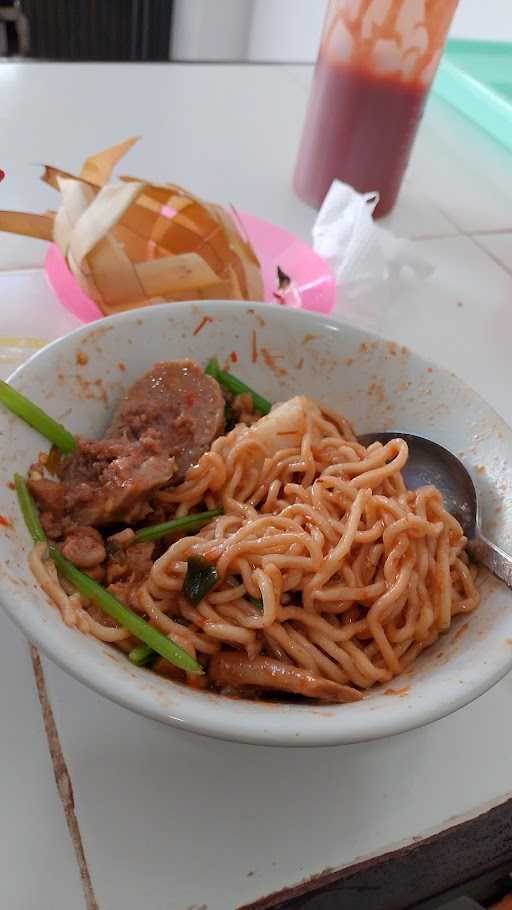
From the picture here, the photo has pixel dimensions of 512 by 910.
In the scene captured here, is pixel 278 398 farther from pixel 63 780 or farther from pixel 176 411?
pixel 63 780

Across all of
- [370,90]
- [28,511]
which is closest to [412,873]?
[28,511]

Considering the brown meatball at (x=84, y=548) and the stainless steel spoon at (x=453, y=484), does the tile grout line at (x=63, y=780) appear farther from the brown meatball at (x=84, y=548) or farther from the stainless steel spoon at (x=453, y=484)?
the stainless steel spoon at (x=453, y=484)

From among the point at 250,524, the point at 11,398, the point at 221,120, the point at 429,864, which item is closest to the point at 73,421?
the point at 11,398

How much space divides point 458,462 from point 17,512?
18.4 inches

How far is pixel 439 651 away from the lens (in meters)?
0.71

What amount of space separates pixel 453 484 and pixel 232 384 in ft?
0.93

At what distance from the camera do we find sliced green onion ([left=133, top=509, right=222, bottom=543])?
77cm

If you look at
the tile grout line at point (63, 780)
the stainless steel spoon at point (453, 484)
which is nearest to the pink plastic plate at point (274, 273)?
the stainless steel spoon at point (453, 484)

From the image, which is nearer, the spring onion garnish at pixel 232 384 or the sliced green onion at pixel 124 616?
the sliced green onion at pixel 124 616

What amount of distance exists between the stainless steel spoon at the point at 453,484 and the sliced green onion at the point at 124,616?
31 centimetres

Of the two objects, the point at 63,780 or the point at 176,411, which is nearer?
the point at 63,780

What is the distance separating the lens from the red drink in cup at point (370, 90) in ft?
4.09

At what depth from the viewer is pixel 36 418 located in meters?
0.73

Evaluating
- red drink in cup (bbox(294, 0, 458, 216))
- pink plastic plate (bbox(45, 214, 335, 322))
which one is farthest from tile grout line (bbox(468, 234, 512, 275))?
pink plastic plate (bbox(45, 214, 335, 322))
